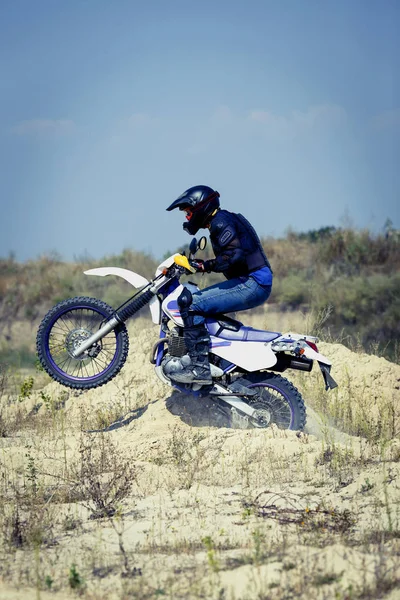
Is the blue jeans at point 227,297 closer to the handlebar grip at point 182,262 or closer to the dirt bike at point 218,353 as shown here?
the dirt bike at point 218,353

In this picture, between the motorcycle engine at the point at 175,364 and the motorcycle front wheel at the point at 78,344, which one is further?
the motorcycle front wheel at the point at 78,344

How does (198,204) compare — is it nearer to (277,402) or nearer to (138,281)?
(138,281)

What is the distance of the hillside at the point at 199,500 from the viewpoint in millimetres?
5141

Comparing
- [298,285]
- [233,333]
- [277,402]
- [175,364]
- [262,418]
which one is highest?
[298,285]

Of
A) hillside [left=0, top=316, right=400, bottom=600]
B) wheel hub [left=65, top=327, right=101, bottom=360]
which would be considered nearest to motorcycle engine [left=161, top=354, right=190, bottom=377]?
hillside [left=0, top=316, right=400, bottom=600]

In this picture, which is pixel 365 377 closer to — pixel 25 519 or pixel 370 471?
pixel 370 471

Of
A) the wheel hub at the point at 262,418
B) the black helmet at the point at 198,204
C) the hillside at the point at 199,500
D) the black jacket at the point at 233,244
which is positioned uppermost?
the black helmet at the point at 198,204

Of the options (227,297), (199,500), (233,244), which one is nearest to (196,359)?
(227,297)

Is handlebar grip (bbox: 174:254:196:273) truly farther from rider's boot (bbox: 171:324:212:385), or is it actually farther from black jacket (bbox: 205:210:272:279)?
rider's boot (bbox: 171:324:212:385)

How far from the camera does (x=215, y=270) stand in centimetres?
821

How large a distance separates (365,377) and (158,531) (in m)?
5.00

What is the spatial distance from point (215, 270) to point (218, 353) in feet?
2.89

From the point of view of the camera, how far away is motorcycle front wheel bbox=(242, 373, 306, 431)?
330 inches

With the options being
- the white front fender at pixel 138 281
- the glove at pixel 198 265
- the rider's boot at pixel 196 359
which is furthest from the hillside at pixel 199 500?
the glove at pixel 198 265
